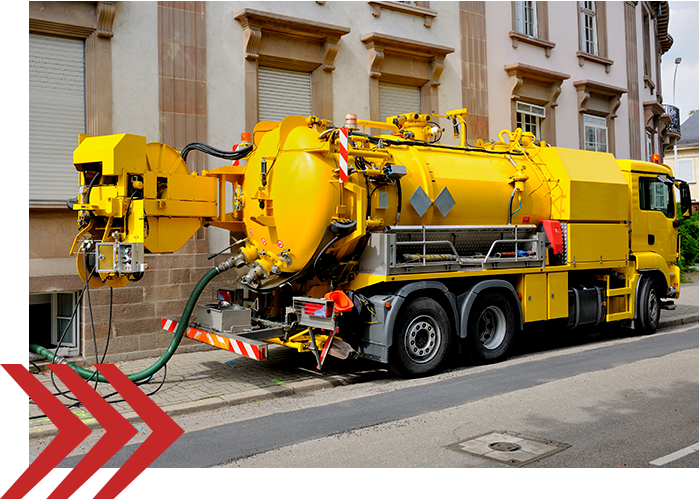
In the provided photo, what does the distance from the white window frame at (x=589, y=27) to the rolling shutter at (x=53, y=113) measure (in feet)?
45.9

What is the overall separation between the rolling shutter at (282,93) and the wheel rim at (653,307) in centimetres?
701

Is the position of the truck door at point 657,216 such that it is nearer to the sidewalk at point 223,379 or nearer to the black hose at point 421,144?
the black hose at point 421,144

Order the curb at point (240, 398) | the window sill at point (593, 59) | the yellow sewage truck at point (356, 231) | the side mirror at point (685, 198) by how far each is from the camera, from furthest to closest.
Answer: the window sill at point (593, 59), the side mirror at point (685, 198), the yellow sewage truck at point (356, 231), the curb at point (240, 398)

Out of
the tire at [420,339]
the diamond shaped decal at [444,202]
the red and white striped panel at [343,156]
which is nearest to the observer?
the red and white striped panel at [343,156]

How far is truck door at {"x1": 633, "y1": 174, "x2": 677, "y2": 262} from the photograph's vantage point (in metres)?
11.7

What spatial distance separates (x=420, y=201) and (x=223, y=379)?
3.32m

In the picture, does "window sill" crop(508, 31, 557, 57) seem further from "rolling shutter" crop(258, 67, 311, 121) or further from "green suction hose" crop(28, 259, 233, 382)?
"green suction hose" crop(28, 259, 233, 382)

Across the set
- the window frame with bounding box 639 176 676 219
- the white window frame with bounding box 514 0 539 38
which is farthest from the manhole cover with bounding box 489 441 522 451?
the white window frame with bounding box 514 0 539 38

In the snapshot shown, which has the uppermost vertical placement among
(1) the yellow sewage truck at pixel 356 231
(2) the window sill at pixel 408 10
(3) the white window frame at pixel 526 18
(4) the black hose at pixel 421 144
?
(3) the white window frame at pixel 526 18

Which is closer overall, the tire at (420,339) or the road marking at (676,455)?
the road marking at (676,455)

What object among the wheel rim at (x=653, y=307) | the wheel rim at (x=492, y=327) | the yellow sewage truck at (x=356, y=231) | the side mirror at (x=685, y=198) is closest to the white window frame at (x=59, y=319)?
the yellow sewage truck at (x=356, y=231)

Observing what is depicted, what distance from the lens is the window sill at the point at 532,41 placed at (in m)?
15.7

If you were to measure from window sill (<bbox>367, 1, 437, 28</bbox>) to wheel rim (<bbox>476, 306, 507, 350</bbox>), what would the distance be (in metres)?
6.87

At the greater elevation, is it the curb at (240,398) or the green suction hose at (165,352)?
the green suction hose at (165,352)
